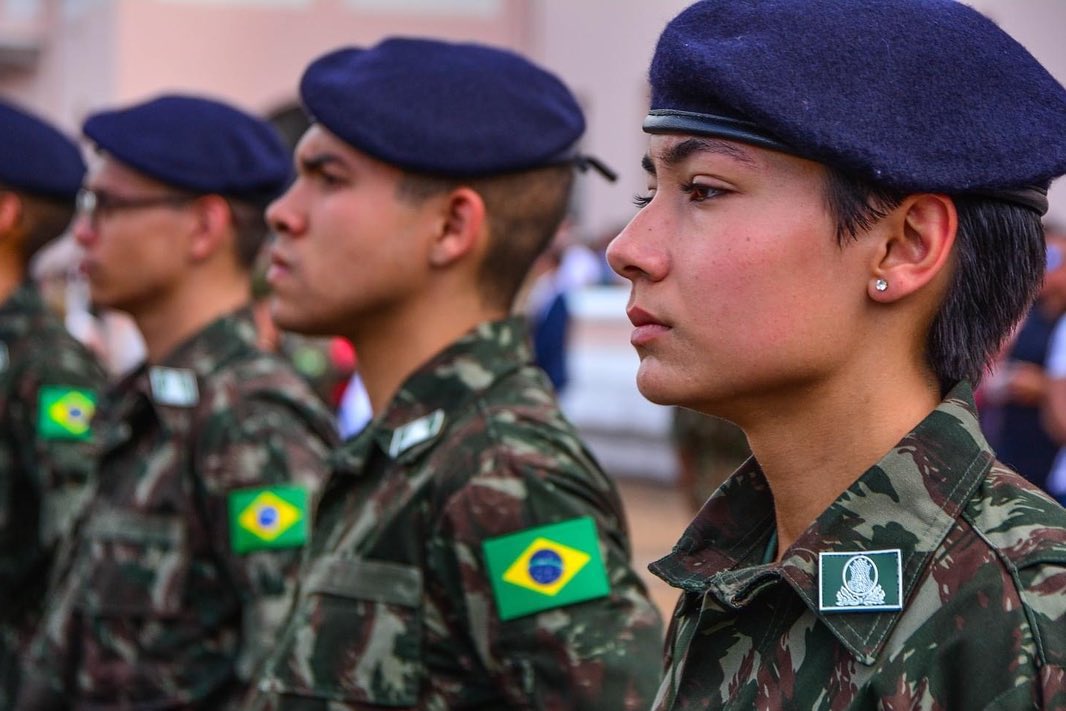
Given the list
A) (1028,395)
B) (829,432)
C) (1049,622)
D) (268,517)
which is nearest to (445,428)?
(268,517)

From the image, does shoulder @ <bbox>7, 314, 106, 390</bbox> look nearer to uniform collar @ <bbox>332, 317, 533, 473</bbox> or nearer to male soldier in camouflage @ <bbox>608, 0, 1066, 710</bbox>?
uniform collar @ <bbox>332, 317, 533, 473</bbox>

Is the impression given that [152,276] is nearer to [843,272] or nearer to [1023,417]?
[843,272]

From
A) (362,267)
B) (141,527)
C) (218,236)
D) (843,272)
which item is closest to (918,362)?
(843,272)

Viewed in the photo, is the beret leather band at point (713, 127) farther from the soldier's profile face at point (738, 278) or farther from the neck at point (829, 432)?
the neck at point (829, 432)

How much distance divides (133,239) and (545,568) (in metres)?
2.05

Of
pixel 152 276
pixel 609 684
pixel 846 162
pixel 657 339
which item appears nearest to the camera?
pixel 846 162

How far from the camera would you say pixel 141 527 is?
3.64m

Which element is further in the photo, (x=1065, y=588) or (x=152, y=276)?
(x=152, y=276)

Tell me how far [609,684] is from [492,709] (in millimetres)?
217

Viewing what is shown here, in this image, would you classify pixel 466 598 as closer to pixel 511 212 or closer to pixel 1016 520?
pixel 511 212

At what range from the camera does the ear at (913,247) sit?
5.90ft

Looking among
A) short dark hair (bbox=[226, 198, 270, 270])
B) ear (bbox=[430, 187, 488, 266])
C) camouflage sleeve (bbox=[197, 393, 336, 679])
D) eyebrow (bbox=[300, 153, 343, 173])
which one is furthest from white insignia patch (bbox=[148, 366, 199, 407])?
ear (bbox=[430, 187, 488, 266])

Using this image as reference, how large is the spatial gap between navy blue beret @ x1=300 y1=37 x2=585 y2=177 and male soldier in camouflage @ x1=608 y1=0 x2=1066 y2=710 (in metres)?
1.15

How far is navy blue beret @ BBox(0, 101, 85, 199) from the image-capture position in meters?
5.39
